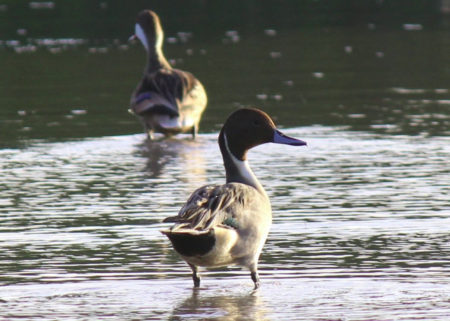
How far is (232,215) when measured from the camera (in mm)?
9305

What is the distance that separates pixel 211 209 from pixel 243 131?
1.20 m

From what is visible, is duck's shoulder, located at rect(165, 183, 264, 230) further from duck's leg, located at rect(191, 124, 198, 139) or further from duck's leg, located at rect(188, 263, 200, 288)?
duck's leg, located at rect(191, 124, 198, 139)

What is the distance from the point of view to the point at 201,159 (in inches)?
622

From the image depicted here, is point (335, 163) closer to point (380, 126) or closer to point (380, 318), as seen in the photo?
point (380, 126)

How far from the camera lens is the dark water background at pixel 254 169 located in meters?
9.28

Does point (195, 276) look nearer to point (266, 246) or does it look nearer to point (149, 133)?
point (266, 246)

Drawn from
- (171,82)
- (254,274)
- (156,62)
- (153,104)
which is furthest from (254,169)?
(254,274)

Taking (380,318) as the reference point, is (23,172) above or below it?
below

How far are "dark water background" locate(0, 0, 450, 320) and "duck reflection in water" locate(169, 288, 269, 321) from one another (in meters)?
0.02

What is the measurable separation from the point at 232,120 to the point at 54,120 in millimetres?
9334

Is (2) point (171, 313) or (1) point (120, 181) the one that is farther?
(1) point (120, 181)

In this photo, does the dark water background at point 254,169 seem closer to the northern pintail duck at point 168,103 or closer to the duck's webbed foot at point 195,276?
the duck's webbed foot at point 195,276

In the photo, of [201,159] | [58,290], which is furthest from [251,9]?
[58,290]

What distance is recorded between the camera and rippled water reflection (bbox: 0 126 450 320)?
29.6 ft
